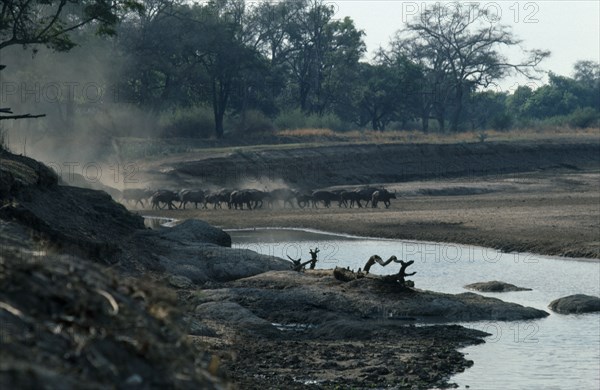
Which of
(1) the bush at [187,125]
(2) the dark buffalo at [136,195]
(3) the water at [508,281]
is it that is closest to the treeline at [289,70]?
(1) the bush at [187,125]

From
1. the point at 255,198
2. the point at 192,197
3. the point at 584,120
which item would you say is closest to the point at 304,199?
the point at 255,198

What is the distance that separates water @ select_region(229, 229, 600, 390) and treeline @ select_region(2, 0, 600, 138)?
130 feet

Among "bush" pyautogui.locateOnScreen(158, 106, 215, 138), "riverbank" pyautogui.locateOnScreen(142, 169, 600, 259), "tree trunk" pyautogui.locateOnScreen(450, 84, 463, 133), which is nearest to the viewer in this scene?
"riverbank" pyautogui.locateOnScreen(142, 169, 600, 259)

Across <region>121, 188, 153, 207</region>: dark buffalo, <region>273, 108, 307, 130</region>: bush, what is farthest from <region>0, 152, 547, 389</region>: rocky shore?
<region>273, 108, 307, 130</region>: bush

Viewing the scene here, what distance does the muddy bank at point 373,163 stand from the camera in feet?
229

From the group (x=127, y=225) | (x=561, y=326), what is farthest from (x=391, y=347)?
(x=127, y=225)

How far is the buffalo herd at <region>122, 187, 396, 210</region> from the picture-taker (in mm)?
59031

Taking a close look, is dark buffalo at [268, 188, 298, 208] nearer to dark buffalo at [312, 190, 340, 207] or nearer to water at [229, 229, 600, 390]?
dark buffalo at [312, 190, 340, 207]

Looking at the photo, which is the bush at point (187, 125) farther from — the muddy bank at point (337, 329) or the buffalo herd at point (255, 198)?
the muddy bank at point (337, 329)

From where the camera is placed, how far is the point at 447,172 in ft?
243

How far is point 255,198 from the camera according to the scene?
59.5 m

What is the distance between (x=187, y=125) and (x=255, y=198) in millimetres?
24496

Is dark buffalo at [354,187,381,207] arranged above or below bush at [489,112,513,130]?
below

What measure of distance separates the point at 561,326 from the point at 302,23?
→ 277 feet
